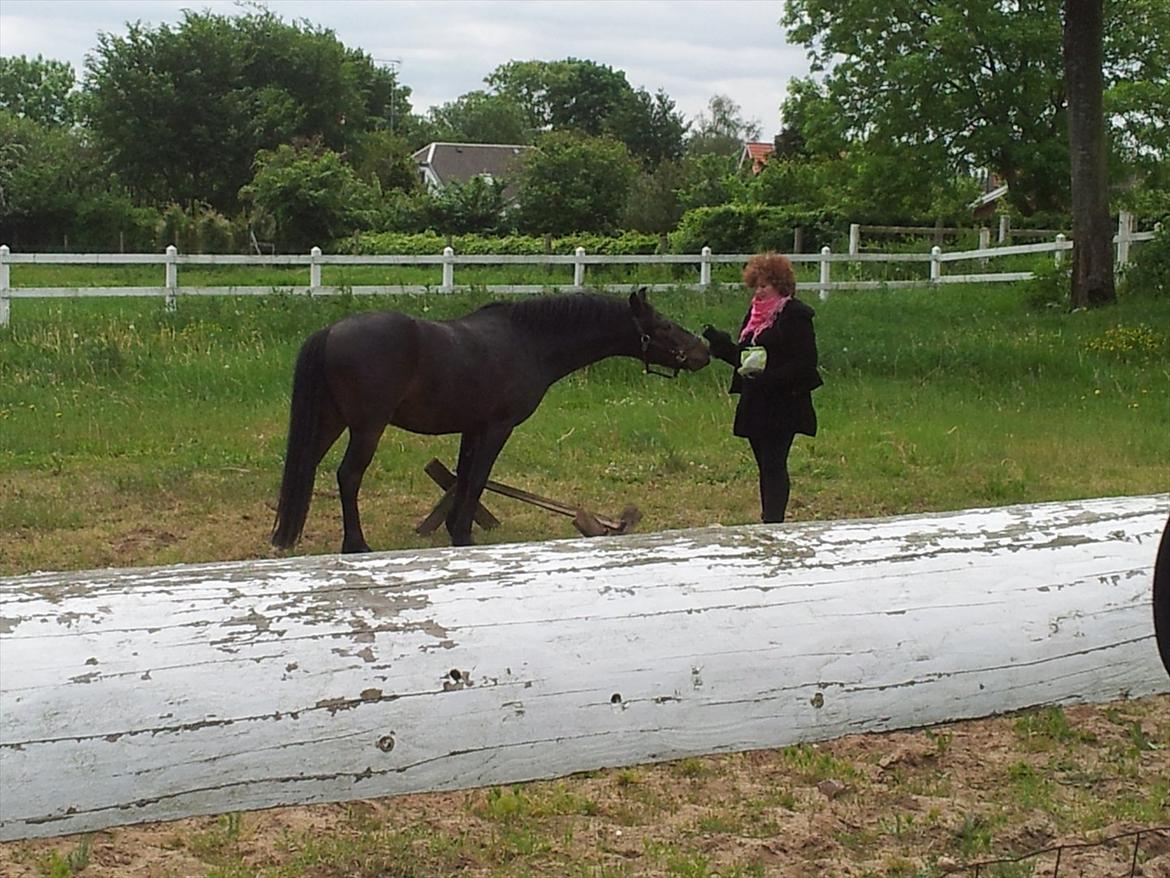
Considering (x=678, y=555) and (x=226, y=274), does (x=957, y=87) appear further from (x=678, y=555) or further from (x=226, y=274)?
(x=678, y=555)

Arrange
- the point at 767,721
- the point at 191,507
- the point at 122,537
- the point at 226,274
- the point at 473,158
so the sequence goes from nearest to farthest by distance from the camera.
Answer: the point at 767,721 → the point at 122,537 → the point at 191,507 → the point at 226,274 → the point at 473,158

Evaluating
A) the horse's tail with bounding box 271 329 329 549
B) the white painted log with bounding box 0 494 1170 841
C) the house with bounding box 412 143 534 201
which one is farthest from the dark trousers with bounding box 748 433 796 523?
the house with bounding box 412 143 534 201

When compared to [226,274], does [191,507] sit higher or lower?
lower

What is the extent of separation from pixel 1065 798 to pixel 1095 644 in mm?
677

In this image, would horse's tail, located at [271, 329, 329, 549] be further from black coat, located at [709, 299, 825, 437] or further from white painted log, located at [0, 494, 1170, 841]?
white painted log, located at [0, 494, 1170, 841]

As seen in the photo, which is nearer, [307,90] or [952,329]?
[952,329]

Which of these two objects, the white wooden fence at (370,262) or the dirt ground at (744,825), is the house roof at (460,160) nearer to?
the white wooden fence at (370,262)

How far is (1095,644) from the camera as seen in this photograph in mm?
3436

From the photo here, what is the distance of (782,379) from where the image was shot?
6.79 metres

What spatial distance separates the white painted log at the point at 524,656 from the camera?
2424mm

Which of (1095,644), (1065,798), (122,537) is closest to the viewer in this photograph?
(1095,644)

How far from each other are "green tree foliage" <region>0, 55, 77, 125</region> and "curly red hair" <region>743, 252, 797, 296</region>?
8560 cm

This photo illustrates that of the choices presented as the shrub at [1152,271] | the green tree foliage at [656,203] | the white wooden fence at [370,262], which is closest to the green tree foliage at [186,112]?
the green tree foliage at [656,203]

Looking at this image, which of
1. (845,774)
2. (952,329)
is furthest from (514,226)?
(845,774)
